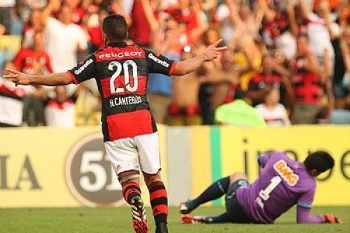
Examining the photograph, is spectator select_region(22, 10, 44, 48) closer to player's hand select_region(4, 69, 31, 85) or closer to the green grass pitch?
the green grass pitch

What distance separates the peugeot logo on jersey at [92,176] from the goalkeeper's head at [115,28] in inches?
235

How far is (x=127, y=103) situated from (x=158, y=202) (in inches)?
35.7

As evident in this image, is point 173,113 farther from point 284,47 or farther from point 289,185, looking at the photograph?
point 289,185

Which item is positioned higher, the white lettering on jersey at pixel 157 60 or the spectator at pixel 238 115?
the white lettering on jersey at pixel 157 60

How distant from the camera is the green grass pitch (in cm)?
1140

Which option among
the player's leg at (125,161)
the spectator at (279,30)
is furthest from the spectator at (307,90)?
the player's leg at (125,161)

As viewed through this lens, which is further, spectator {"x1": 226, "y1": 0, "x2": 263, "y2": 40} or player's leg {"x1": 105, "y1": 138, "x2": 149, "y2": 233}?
spectator {"x1": 226, "y1": 0, "x2": 263, "y2": 40}

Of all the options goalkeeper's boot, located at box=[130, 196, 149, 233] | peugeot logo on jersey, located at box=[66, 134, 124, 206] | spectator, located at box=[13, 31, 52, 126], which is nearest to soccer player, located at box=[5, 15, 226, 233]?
goalkeeper's boot, located at box=[130, 196, 149, 233]

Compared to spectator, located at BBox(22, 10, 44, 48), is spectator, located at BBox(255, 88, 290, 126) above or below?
below

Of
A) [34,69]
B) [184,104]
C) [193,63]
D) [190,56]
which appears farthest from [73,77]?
[184,104]

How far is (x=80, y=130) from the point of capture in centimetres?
1551

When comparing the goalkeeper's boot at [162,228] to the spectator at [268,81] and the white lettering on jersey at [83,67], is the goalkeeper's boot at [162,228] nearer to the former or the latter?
the white lettering on jersey at [83,67]

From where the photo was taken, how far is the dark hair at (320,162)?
1180cm

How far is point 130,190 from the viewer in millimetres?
9398
